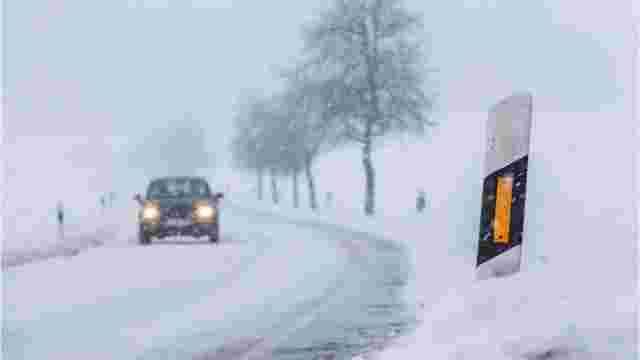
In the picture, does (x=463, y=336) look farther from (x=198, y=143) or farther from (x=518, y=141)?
(x=198, y=143)

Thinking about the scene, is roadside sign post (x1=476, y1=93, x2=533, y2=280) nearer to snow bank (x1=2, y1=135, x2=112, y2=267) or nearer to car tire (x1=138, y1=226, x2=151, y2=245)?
snow bank (x1=2, y1=135, x2=112, y2=267)

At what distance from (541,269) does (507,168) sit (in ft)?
7.07

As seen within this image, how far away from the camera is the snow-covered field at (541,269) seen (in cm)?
676

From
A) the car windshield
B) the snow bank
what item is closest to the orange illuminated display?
the snow bank

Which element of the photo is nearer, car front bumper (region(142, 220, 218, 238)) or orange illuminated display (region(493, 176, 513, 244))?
orange illuminated display (region(493, 176, 513, 244))

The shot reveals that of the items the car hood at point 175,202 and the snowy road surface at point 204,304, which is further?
the car hood at point 175,202

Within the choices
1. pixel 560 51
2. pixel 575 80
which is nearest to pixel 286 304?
pixel 575 80

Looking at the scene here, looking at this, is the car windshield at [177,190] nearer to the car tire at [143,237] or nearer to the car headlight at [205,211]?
the car headlight at [205,211]

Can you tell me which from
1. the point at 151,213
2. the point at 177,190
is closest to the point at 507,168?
the point at 151,213

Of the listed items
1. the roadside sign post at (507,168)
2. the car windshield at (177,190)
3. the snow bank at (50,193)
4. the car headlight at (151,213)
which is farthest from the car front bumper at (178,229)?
the roadside sign post at (507,168)

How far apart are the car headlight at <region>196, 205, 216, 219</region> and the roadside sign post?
66.4 ft

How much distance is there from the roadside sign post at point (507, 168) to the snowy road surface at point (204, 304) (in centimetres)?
220

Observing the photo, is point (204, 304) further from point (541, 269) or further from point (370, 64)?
point (370, 64)

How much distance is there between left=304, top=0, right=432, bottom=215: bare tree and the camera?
148ft
